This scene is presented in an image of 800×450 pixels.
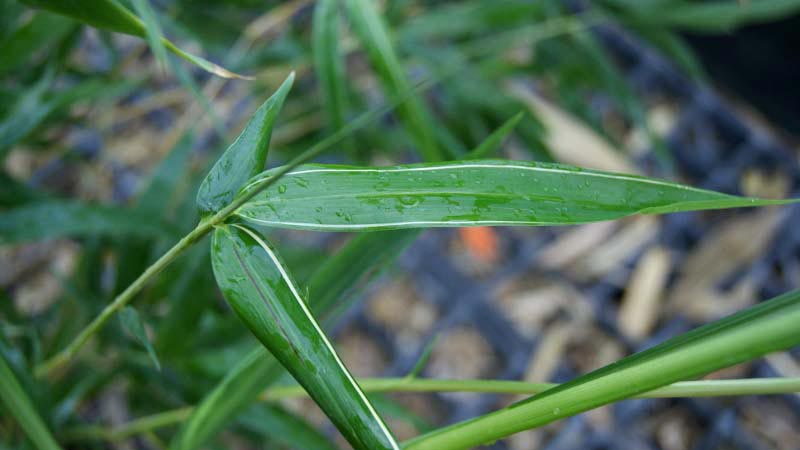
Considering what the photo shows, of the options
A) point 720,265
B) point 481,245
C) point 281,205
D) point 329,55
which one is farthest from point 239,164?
point 720,265

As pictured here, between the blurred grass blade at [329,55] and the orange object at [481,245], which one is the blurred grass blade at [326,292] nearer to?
the blurred grass blade at [329,55]

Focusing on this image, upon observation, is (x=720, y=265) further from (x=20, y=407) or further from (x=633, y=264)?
(x=20, y=407)

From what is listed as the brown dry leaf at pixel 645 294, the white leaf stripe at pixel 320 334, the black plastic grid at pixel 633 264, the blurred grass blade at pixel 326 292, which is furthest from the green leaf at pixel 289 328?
the brown dry leaf at pixel 645 294

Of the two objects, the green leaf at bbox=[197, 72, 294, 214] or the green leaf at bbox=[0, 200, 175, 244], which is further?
the green leaf at bbox=[0, 200, 175, 244]

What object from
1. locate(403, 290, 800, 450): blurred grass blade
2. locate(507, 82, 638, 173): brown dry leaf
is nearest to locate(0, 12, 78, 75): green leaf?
locate(403, 290, 800, 450): blurred grass blade

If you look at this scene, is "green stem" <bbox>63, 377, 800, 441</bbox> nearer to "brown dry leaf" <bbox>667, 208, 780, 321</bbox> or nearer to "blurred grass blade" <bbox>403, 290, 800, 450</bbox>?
"blurred grass blade" <bbox>403, 290, 800, 450</bbox>

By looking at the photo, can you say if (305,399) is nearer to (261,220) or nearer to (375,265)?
(375,265)
